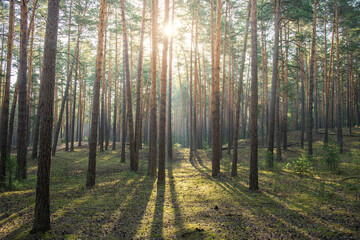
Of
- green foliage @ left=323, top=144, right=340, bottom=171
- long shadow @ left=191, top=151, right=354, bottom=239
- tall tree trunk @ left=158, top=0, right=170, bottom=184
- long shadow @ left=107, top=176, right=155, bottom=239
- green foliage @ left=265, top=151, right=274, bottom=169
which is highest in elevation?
tall tree trunk @ left=158, top=0, right=170, bottom=184

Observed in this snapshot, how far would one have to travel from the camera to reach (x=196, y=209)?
630 cm

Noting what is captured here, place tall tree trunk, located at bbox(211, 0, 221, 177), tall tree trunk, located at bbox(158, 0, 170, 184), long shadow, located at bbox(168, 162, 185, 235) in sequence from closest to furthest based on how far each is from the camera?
long shadow, located at bbox(168, 162, 185, 235) → tall tree trunk, located at bbox(158, 0, 170, 184) → tall tree trunk, located at bbox(211, 0, 221, 177)

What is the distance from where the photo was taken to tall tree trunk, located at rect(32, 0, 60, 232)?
4.73 m

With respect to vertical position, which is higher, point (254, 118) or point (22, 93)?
point (22, 93)

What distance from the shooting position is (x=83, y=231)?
486cm

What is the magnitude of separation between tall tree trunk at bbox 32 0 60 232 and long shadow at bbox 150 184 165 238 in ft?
8.19

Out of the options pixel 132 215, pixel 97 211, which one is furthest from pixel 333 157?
pixel 97 211

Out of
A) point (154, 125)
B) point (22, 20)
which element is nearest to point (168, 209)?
point (154, 125)

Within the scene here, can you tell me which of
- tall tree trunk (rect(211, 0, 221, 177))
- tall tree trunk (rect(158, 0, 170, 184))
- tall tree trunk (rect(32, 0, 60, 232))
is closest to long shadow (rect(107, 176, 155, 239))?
tall tree trunk (rect(158, 0, 170, 184))

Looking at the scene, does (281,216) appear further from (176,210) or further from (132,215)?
(132,215)

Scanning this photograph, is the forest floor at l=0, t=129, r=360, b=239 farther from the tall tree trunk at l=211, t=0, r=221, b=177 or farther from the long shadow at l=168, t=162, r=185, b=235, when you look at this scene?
the tall tree trunk at l=211, t=0, r=221, b=177

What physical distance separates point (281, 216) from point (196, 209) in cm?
238

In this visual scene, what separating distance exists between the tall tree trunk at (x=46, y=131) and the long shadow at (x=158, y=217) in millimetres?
2495

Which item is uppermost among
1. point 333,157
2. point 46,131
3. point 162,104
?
point 162,104
